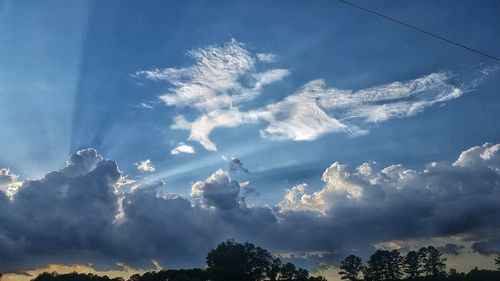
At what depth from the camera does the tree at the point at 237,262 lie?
5512 inches

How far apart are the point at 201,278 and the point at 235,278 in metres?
23.6

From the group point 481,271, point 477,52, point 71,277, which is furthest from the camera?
point 71,277

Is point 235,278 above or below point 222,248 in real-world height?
below

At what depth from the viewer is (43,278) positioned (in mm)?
184250

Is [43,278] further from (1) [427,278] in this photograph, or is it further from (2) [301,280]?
(1) [427,278]

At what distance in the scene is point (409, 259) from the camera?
555 feet

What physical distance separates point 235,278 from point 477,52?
440 feet

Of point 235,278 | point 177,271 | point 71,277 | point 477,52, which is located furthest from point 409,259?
point 477,52

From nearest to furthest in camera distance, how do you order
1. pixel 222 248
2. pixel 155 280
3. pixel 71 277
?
pixel 222 248 < pixel 155 280 < pixel 71 277

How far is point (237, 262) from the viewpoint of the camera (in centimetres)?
14938

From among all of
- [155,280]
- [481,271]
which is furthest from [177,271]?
[481,271]

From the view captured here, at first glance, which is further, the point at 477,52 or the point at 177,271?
the point at 177,271

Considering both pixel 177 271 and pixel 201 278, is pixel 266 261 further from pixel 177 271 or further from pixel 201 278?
pixel 177 271

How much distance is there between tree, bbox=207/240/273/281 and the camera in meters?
140
